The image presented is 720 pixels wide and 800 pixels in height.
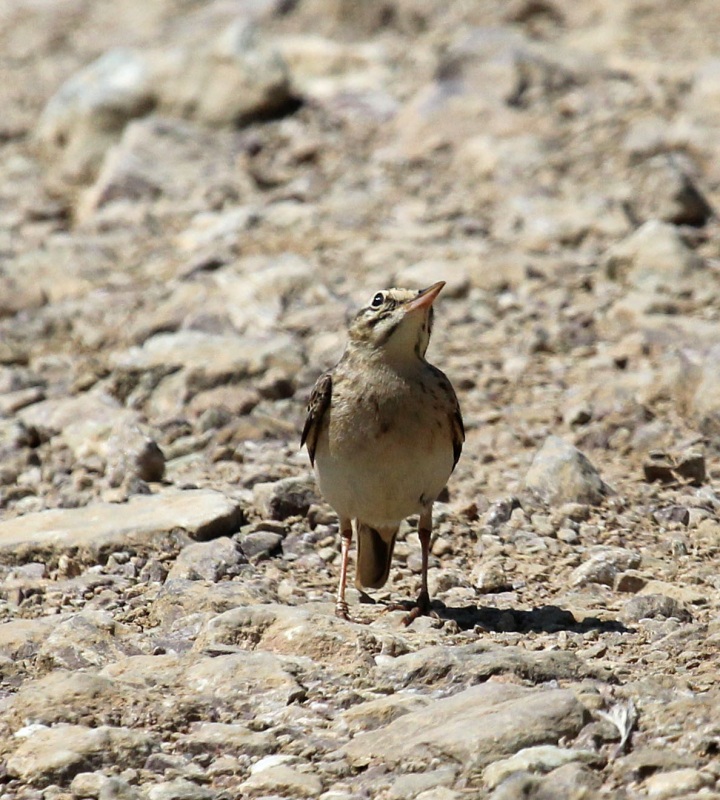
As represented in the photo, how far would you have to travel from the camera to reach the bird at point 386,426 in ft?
24.5

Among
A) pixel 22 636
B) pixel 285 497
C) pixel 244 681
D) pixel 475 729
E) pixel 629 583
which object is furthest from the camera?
pixel 285 497

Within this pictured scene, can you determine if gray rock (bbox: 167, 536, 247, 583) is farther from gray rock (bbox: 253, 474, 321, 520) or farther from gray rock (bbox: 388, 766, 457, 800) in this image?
gray rock (bbox: 388, 766, 457, 800)

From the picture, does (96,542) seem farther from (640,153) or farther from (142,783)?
(640,153)

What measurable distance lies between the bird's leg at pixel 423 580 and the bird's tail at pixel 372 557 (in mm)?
271

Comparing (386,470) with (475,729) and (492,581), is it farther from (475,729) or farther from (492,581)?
(475,729)

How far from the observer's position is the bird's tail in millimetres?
8047

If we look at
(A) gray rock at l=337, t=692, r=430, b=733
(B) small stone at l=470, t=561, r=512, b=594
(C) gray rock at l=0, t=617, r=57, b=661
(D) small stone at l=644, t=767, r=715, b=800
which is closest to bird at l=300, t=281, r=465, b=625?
(B) small stone at l=470, t=561, r=512, b=594

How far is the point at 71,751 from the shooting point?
5.52 m

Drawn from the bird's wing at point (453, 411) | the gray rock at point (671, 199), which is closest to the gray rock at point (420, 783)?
the bird's wing at point (453, 411)

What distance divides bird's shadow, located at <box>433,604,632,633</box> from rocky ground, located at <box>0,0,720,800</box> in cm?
2

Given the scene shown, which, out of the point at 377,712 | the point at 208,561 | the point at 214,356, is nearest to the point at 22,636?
the point at 208,561

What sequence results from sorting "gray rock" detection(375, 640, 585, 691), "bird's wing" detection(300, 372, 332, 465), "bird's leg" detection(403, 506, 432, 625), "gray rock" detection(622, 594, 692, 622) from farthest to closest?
"bird's wing" detection(300, 372, 332, 465)
"bird's leg" detection(403, 506, 432, 625)
"gray rock" detection(622, 594, 692, 622)
"gray rock" detection(375, 640, 585, 691)

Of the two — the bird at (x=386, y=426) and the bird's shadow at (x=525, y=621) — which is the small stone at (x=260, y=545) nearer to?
the bird at (x=386, y=426)

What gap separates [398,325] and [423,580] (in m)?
Answer: 1.38
